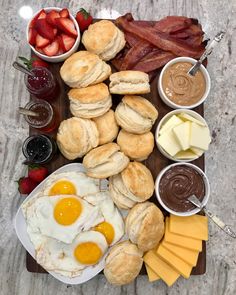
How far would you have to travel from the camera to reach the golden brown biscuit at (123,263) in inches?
67.0

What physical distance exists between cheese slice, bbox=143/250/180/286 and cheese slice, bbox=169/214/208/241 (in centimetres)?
16

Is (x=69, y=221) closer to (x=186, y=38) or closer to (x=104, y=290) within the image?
(x=104, y=290)

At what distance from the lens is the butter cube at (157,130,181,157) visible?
1.72m

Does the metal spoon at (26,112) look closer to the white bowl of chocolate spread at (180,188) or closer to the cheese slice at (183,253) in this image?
the white bowl of chocolate spread at (180,188)

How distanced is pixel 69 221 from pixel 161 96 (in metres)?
0.69

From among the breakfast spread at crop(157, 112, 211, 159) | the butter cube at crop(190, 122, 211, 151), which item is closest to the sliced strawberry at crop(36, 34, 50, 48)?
the breakfast spread at crop(157, 112, 211, 159)

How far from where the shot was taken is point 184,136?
1.68 meters

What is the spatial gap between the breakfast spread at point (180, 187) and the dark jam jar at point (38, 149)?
515mm

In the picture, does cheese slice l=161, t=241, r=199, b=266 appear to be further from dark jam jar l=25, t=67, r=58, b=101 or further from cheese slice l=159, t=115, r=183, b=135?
dark jam jar l=25, t=67, r=58, b=101

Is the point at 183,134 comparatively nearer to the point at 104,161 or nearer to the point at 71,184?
the point at 104,161

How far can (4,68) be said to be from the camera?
6.63 feet

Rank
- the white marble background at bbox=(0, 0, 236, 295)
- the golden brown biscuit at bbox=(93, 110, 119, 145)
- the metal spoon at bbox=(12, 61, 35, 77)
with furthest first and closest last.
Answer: the white marble background at bbox=(0, 0, 236, 295)
the golden brown biscuit at bbox=(93, 110, 119, 145)
the metal spoon at bbox=(12, 61, 35, 77)

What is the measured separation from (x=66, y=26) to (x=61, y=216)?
841 mm

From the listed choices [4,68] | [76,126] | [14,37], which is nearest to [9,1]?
[14,37]
